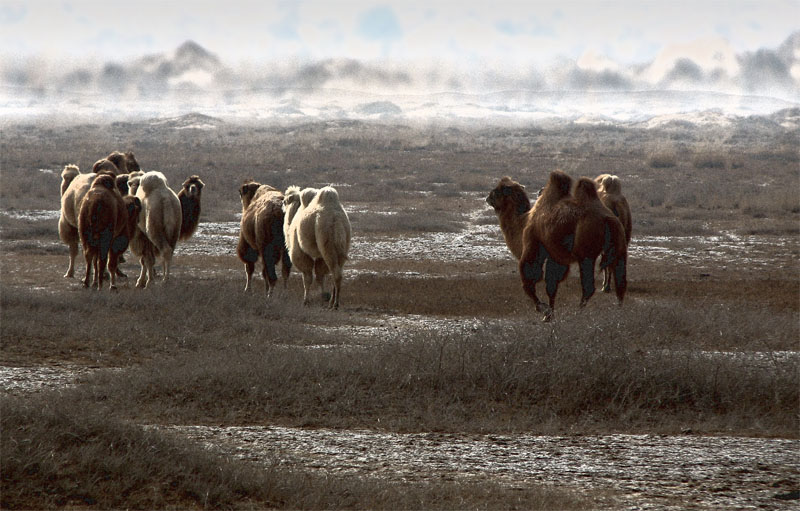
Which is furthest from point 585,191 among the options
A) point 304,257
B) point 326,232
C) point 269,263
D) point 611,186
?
point 269,263

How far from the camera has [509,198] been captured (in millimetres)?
12312

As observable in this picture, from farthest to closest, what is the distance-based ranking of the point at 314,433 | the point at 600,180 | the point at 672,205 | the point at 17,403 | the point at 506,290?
the point at 672,205 < the point at 600,180 < the point at 506,290 < the point at 314,433 < the point at 17,403

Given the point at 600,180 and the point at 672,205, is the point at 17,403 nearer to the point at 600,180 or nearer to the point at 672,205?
the point at 600,180

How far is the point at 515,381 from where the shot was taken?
7.91 meters

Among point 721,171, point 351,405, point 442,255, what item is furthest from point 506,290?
point 721,171

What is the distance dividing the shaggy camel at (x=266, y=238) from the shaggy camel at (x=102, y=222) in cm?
185

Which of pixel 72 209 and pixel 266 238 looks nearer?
pixel 266 238

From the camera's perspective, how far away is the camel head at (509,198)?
484 inches

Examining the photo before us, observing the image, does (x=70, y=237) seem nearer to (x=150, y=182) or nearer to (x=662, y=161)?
(x=150, y=182)

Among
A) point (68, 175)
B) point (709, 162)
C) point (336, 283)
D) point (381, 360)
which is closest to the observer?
point (381, 360)

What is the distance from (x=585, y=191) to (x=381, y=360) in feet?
13.8

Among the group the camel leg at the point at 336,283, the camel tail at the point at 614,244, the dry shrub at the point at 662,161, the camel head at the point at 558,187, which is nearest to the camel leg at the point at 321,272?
the camel leg at the point at 336,283

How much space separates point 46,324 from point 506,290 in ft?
24.2

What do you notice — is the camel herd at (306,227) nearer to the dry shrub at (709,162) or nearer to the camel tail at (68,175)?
the camel tail at (68,175)
